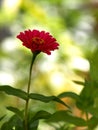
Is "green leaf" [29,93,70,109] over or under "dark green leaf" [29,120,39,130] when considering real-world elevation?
over

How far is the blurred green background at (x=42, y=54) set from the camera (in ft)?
5.12

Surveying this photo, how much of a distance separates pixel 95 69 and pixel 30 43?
0.43 feet

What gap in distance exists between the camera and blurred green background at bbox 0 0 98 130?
1562 millimetres

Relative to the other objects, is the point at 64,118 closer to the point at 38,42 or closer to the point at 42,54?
the point at 38,42

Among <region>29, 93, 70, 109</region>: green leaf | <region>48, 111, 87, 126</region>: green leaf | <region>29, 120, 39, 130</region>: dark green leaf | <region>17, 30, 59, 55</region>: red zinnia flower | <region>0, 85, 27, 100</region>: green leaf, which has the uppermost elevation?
<region>17, 30, 59, 55</region>: red zinnia flower

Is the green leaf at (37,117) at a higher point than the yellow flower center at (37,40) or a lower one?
lower

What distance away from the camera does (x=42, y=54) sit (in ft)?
5.42

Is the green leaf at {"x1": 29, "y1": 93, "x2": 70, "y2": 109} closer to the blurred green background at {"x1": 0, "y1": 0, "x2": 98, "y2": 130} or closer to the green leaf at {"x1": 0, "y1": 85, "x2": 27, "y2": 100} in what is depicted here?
the green leaf at {"x1": 0, "y1": 85, "x2": 27, "y2": 100}

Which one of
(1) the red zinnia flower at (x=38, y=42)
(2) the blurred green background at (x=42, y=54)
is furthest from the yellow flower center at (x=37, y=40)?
(2) the blurred green background at (x=42, y=54)

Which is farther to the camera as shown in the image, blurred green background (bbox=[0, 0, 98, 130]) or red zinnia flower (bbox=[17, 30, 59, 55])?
blurred green background (bbox=[0, 0, 98, 130])

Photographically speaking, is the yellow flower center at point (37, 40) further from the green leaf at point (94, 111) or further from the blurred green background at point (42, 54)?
the blurred green background at point (42, 54)

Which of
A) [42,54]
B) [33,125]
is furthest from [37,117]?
[42,54]

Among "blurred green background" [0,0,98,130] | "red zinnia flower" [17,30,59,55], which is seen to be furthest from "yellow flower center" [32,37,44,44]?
"blurred green background" [0,0,98,130]

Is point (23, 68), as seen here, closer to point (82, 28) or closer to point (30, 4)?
point (30, 4)
